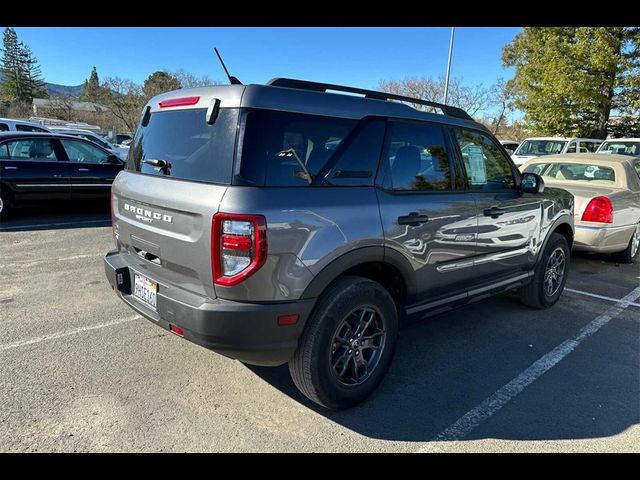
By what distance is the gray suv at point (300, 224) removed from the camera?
7.62 feet

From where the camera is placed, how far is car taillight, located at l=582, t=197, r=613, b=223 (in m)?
5.81

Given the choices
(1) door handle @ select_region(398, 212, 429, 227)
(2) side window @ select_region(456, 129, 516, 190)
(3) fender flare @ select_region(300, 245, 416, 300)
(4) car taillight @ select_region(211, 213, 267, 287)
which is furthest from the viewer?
(2) side window @ select_region(456, 129, 516, 190)

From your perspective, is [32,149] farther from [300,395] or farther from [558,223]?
[558,223]

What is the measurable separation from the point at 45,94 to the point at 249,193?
84.5 m

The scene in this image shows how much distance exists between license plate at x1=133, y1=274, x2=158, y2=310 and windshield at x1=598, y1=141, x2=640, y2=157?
15.9m

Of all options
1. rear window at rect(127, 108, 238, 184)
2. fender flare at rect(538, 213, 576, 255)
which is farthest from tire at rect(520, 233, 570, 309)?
rear window at rect(127, 108, 238, 184)

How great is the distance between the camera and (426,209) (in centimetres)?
311

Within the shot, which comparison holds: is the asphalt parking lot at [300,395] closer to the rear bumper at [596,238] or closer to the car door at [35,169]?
the rear bumper at [596,238]

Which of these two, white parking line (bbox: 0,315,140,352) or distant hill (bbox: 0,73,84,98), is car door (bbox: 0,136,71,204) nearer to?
white parking line (bbox: 0,315,140,352)

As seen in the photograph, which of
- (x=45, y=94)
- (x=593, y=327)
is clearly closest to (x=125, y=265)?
(x=593, y=327)

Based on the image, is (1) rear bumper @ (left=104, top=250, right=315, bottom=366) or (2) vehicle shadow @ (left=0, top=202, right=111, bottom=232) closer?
(1) rear bumper @ (left=104, top=250, right=315, bottom=366)

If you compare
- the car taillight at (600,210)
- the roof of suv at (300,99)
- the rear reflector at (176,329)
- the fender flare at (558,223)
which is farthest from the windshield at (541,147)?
the rear reflector at (176,329)

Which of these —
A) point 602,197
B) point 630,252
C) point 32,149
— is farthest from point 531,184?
point 32,149

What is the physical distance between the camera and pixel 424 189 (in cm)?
318
